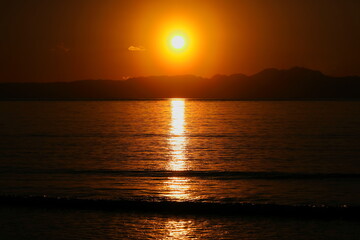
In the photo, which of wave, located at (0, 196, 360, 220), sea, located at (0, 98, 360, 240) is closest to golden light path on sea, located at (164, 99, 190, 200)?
sea, located at (0, 98, 360, 240)

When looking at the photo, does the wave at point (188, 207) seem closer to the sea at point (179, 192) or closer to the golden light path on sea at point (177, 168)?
the sea at point (179, 192)

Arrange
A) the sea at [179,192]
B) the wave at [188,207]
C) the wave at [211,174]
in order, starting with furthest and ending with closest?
the wave at [211,174] → the wave at [188,207] → the sea at [179,192]

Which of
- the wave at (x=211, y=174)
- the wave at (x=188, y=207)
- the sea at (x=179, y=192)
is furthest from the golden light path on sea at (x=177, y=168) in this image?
the wave at (x=188, y=207)

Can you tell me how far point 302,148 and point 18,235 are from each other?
3894cm

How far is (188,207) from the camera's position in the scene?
73.8ft

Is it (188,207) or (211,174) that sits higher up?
(188,207)

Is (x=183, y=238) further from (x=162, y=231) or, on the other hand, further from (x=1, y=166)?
(x=1, y=166)

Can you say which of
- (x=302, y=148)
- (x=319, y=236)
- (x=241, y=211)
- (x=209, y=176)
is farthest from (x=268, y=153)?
(x=319, y=236)

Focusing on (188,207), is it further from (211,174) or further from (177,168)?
(177,168)

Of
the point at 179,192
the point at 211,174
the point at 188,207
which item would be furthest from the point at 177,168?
the point at 188,207

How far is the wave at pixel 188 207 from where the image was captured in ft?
70.8

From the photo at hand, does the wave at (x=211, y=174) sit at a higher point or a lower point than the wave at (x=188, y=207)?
lower

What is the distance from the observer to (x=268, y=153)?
47.9 meters

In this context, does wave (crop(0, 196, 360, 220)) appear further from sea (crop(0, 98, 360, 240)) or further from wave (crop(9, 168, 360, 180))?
wave (crop(9, 168, 360, 180))
